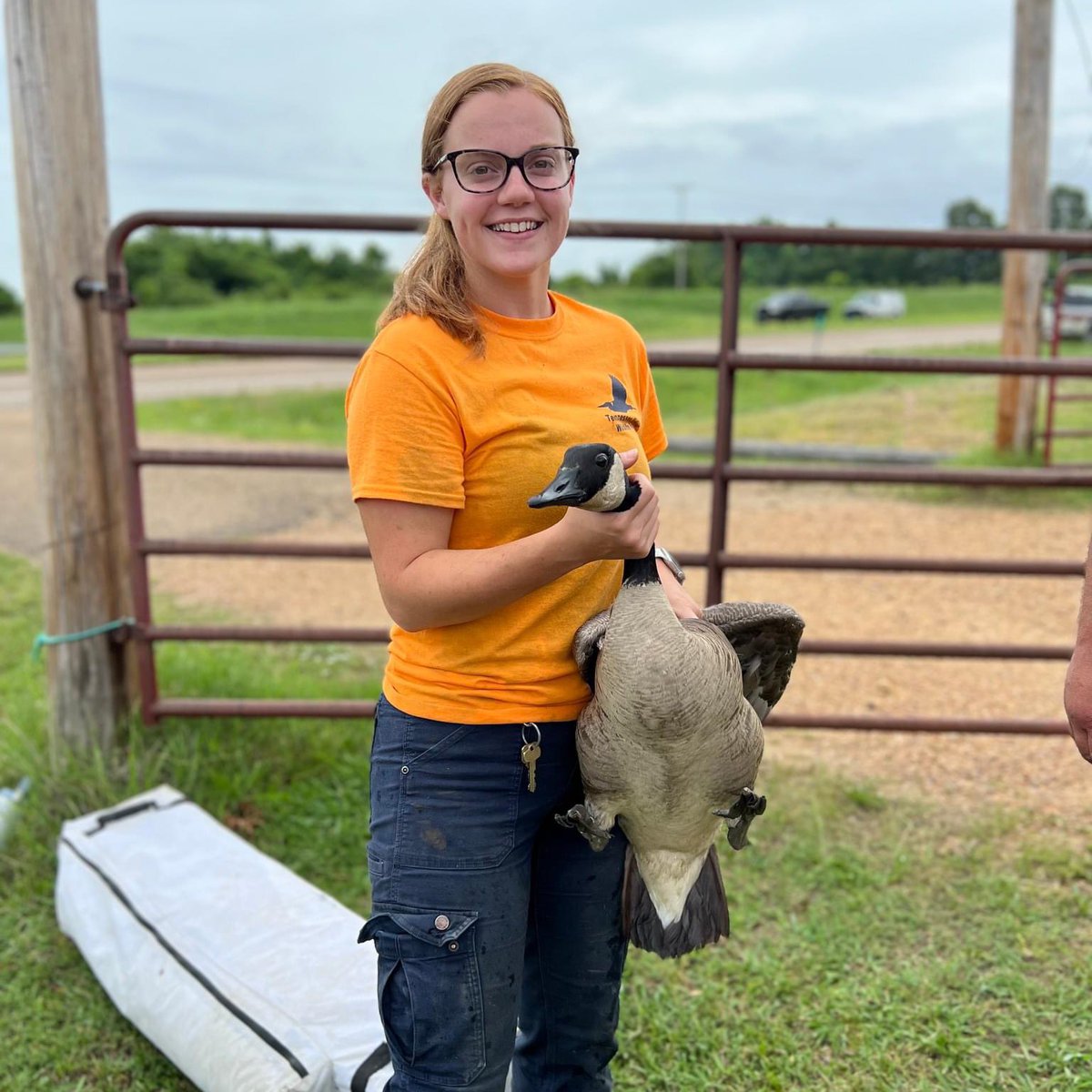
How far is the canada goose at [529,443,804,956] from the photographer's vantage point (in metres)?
1.65

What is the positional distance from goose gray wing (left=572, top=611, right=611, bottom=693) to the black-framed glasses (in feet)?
2.30

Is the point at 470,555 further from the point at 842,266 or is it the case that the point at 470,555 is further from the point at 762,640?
the point at 842,266

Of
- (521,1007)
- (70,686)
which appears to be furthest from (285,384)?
(521,1007)

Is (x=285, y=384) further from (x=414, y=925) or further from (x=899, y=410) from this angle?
(x=414, y=925)

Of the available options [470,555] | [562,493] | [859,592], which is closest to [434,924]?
[470,555]

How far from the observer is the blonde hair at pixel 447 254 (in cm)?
162

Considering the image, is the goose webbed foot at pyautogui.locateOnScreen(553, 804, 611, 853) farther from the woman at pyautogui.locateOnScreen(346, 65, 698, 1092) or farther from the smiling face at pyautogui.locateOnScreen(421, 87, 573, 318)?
the smiling face at pyautogui.locateOnScreen(421, 87, 573, 318)

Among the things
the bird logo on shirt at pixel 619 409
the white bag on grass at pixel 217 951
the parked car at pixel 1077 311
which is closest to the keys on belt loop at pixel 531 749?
the bird logo on shirt at pixel 619 409

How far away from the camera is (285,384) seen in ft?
65.0

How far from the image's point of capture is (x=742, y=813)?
1915 mm

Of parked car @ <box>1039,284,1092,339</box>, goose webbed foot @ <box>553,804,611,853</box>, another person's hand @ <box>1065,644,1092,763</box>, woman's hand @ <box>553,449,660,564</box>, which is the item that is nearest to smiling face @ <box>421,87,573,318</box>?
woman's hand @ <box>553,449,660,564</box>

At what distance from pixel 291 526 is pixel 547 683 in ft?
23.4

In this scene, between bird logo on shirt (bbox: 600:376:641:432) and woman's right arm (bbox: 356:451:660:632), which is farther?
bird logo on shirt (bbox: 600:376:641:432)

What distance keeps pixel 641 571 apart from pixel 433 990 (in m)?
0.75
